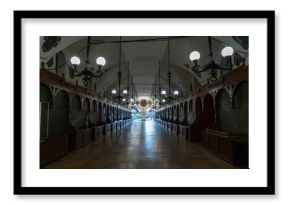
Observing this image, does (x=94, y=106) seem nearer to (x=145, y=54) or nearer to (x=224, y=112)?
(x=145, y=54)

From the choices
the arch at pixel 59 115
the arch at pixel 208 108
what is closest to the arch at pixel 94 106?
the arch at pixel 59 115

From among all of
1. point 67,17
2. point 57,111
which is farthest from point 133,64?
point 67,17

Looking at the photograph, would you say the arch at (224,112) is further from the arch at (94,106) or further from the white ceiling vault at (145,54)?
the arch at (94,106)

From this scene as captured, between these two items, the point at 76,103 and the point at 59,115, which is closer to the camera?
the point at 59,115

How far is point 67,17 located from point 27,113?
159 centimetres

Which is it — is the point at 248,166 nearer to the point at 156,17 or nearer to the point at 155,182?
the point at 155,182

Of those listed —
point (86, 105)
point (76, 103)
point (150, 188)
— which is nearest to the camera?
point (150, 188)

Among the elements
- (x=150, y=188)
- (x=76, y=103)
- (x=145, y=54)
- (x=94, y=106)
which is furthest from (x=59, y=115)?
(x=145, y=54)

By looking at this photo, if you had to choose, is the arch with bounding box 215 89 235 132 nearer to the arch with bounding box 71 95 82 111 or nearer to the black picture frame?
the black picture frame

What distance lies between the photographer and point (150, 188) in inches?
123

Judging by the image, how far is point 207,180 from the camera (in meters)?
3.21

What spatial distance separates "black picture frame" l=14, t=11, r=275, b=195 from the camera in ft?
10.2

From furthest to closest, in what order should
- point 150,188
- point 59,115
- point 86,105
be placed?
point 86,105
point 59,115
point 150,188

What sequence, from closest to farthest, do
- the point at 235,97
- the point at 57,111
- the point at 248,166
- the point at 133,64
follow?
1. the point at 248,166
2. the point at 235,97
3. the point at 57,111
4. the point at 133,64
